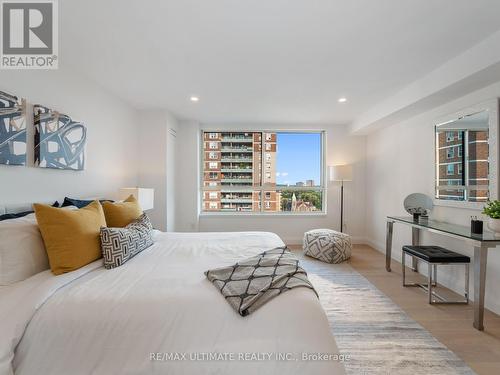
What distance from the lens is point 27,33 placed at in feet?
6.14

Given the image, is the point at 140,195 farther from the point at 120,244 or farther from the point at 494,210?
the point at 494,210

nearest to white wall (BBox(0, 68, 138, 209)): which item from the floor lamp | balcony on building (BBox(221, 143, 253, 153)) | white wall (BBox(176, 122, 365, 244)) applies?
white wall (BBox(176, 122, 365, 244))

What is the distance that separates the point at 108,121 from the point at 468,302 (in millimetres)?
4822

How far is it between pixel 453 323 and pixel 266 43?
3.05m

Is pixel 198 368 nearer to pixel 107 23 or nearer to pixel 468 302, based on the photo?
pixel 107 23

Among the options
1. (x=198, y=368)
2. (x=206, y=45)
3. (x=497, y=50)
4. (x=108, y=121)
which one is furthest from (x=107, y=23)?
(x=497, y=50)

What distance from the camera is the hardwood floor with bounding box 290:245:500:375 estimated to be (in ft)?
5.57

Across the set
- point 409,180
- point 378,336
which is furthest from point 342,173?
point 378,336

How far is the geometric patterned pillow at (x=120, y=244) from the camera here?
162 centimetres

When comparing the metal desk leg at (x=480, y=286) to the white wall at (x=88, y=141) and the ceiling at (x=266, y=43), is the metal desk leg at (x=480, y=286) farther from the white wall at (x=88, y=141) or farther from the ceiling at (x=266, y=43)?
the white wall at (x=88, y=141)

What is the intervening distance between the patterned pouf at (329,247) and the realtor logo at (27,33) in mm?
3952

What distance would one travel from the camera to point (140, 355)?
3.53 ft

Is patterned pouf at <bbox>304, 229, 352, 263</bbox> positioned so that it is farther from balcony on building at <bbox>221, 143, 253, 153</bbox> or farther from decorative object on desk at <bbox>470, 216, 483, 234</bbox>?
balcony on building at <bbox>221, 143, 253, 153</bbox>

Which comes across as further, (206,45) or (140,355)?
(206,45)
